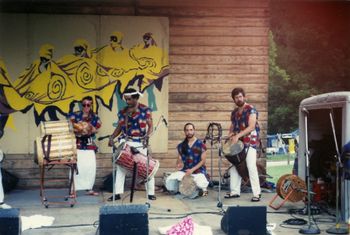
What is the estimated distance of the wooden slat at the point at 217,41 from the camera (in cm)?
1070

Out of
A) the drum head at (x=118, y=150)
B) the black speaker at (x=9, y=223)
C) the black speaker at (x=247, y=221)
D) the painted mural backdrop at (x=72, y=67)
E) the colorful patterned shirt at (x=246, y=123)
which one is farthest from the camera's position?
the painted mural backdrop at (x=72, y=67)

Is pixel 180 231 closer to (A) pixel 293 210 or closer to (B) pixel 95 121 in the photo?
(A) pixel 293 210

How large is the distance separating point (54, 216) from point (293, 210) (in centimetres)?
339

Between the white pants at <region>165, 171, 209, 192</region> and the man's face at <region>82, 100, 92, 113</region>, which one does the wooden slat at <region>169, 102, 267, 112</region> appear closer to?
the white pants at <region>165, 171, 209, 192</region>

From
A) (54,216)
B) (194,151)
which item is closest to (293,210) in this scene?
(194,151)

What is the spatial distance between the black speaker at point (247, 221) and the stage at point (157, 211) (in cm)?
6

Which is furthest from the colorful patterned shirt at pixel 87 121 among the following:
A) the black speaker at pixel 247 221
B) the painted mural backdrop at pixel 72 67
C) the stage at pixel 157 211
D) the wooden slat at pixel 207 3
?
the black speaker at pixel 247 221

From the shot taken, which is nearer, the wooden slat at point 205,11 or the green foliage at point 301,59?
the wooden slat at point 205,11

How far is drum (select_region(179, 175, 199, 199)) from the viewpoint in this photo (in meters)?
9.05

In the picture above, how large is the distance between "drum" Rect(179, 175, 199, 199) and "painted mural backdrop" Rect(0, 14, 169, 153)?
5.56 feet

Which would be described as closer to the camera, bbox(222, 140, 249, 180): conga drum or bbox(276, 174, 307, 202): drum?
bbox(276, 174, 307, 202): drum

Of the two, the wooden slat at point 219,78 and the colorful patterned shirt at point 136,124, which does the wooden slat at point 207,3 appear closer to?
the wooden slat at point 219,78

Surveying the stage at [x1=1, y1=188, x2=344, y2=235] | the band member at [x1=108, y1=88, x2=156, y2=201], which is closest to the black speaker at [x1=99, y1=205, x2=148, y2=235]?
the stage at [x1=1, y1=188, x2=344, y2=235]

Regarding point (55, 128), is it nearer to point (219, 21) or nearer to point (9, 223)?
point (9, 223)
